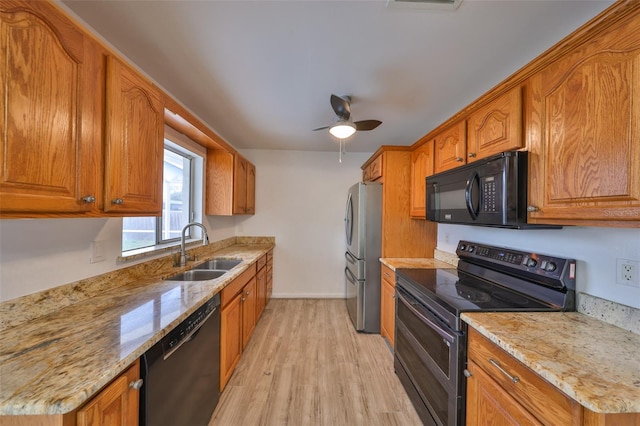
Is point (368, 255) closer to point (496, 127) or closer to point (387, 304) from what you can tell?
point (387, 304)

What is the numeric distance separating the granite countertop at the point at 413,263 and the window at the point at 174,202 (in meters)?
2.24

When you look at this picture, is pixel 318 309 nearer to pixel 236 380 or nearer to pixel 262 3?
pixel 236 380

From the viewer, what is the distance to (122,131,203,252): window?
6.80 feet

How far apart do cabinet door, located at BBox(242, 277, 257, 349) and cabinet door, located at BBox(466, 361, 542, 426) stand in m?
1.82

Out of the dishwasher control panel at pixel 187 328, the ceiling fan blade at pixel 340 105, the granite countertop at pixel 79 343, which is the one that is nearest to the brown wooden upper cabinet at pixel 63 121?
the granite countertop at pixel 79 343

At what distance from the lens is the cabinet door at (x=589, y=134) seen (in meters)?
0.84

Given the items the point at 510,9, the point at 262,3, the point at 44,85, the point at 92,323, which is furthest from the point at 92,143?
the point at 510,9

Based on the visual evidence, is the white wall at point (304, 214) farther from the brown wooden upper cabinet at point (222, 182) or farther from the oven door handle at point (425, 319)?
the oven door handle at point (425, 319)

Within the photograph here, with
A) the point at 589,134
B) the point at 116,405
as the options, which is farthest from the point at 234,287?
the point at 589,134

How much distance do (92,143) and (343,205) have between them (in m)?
3.20

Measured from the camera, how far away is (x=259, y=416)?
64.5 inches

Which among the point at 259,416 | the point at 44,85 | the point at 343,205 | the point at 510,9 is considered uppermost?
the point at 510,9

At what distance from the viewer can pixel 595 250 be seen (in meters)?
1.20

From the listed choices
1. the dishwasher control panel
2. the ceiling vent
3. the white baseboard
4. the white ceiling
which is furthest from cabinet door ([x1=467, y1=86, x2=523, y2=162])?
the white baseboard
